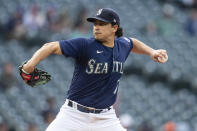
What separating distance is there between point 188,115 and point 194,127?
24.1 inches

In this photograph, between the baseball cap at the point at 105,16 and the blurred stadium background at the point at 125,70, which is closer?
the baseball cap at the point at 105,16

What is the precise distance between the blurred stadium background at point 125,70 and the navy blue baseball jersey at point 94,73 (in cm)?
493

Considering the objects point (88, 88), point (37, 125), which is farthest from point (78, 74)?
point (37, 125)

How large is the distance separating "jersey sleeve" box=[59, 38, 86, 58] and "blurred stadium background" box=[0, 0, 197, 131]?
5188 mm

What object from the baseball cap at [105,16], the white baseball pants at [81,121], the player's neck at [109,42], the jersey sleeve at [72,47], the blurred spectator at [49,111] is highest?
the baseball cap at [105,16]

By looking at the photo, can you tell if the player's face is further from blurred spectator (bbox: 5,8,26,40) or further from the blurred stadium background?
blurred spectator (bbox: 5,8,26,40)

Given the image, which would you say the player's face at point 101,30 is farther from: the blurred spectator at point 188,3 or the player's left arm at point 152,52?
the blurred spectator at point 188,3

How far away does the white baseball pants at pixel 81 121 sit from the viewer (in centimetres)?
591

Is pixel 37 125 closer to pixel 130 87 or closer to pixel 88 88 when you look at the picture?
pixel 130 87

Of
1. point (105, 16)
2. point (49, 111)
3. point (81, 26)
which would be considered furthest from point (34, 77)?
A: point (81, 26)

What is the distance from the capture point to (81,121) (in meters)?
6.00

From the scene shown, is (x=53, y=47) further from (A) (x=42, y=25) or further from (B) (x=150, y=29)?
(B) (x=150, y=29)

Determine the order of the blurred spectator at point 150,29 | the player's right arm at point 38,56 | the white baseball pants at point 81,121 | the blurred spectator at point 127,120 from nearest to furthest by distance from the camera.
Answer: the player's right arm at point 38,56
the white baseball pants at point 81,121
the blurred spectator at point 127,120
the blurred spectator at point 150,29

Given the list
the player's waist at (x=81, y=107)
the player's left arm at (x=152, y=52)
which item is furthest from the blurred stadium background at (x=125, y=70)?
the player's waist at (x=81, y=107)
